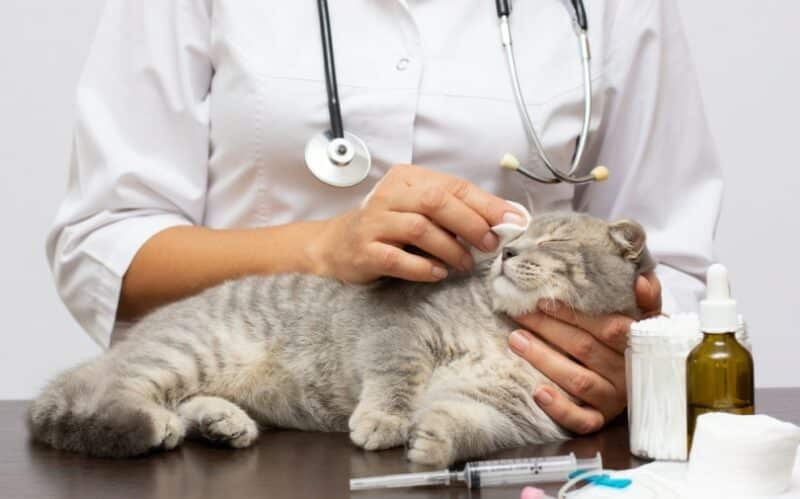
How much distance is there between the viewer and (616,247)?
52.5 inches

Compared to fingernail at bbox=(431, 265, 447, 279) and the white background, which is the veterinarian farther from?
the white background

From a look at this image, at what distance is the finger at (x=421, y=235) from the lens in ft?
4.10

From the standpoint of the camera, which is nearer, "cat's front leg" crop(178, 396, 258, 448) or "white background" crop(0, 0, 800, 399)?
"cat's front leg" crop(178, 396, 258, 448)

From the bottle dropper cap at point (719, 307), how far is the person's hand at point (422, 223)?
11.7 inches

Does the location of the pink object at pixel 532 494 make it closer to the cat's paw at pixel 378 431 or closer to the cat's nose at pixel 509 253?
the cat's paw at pixel 378 431

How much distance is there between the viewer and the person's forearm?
1.48 m

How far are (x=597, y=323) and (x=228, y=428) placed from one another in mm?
454

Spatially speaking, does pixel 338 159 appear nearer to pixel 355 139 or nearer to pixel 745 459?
pixel 355 139

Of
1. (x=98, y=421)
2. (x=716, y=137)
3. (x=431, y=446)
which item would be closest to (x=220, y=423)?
(x=98, y=421)

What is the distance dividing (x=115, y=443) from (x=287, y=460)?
19 centimetres

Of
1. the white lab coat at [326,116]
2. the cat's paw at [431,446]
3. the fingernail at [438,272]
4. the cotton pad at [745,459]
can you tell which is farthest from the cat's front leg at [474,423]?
the white lab coat at [326,116]

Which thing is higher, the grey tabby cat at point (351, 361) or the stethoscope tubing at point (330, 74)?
the stethoscope tubing at point (330, 74)

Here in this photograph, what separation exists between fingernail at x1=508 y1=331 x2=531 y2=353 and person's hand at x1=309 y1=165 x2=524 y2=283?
0.11 meters

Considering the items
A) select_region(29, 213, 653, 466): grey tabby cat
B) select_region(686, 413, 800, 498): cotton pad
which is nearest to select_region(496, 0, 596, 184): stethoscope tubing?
select_region(29, 213, 653, 466): grey tabby cat
